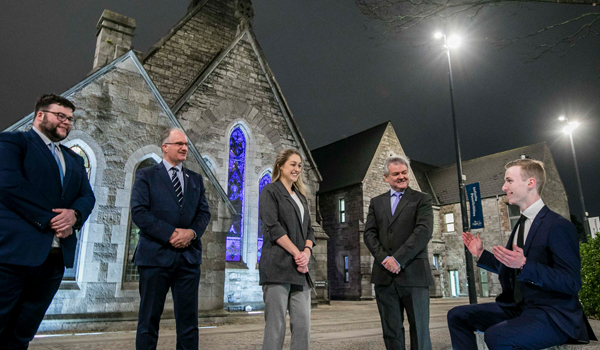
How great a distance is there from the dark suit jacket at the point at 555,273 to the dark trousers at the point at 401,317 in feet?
3.66

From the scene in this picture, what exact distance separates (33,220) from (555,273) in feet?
12.2

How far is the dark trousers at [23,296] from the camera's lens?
2920 mm

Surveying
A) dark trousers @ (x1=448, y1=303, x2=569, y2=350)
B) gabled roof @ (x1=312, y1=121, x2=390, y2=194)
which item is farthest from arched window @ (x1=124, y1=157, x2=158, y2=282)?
gabled roof @ (x1=312, y1=121, x2=390, y2=194)

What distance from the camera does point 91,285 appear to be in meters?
7.22

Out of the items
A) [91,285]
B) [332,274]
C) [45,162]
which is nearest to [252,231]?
[91,285]

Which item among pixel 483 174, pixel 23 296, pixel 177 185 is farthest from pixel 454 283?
pixel 23 296

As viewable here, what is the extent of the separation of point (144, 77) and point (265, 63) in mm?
6917

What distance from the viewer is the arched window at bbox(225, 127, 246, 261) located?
12.7 metres

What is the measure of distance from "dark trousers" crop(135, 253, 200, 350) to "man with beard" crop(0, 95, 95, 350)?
2.22ft

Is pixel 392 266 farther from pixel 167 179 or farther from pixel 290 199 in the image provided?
pixel 167 179

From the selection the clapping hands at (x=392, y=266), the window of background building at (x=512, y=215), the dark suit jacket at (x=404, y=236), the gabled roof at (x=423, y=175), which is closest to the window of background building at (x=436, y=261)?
the gabled roof at (x=423, y=175)

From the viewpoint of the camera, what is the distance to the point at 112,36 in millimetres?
9625

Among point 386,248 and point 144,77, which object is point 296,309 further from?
point 144,77

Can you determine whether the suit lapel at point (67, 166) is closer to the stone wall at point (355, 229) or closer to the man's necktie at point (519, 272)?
the man's necktie at point (519, 272)
